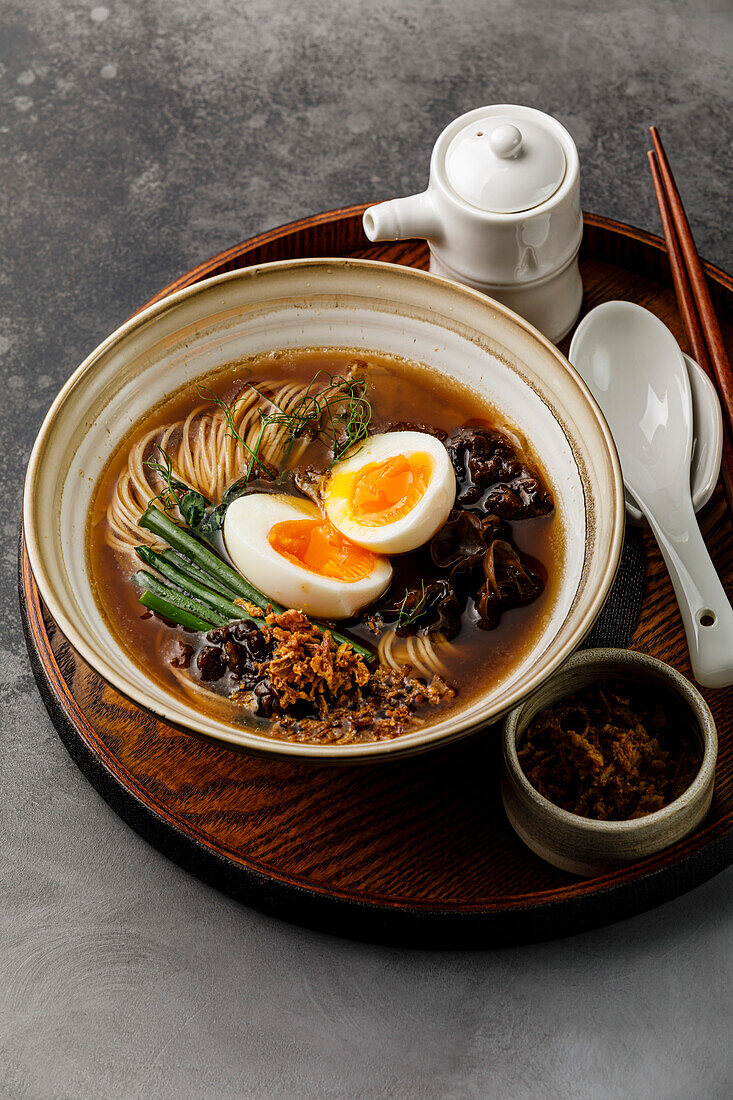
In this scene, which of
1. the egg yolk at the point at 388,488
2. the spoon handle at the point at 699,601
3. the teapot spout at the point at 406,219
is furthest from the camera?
the teapot spout at the point at 406,219

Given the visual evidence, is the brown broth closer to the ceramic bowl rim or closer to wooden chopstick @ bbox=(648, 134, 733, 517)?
the ceramic bowl rim

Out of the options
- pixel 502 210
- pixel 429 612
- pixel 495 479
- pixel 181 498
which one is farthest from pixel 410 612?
pixel 502 210

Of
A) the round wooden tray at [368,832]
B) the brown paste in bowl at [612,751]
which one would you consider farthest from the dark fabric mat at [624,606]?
the brown paste in bowl at [612,751]

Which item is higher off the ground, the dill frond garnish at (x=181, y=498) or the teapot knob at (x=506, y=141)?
the teapot knob at (x=506, y=141)

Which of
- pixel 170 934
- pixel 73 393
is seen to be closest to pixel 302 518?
pixel 73 393

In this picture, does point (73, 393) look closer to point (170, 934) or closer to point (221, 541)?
point (221, 541)

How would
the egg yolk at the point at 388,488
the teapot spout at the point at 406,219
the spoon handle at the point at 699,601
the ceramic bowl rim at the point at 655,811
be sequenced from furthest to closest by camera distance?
the teapot spout at the point at 406,219 → the egg yolk at the point at 388,488 → the spoon handle at the point at 699,601 → the ceramic bowl rim at the point at 655,811

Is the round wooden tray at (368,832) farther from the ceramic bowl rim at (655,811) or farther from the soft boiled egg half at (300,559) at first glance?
the soft boiled egg half at (300,559)

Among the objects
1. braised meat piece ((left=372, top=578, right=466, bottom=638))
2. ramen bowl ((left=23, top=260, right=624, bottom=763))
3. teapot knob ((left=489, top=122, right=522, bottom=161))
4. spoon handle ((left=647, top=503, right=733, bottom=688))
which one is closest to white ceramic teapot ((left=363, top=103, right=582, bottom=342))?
teapot knob ((left=489, top=122, right=522, bottom=161))
